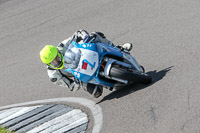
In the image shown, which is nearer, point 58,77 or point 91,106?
point 58,77

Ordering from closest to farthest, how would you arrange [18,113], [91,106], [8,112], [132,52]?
[91,106] < [18,113] < [8,112] < [132,52]

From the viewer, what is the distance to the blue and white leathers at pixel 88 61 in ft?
20.6

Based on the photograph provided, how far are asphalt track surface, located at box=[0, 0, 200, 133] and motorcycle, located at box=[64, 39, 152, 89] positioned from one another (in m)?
0.38

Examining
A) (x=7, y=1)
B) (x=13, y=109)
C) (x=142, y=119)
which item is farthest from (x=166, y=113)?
(x=7, y=1)

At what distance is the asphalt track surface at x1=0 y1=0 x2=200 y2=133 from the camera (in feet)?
19.1

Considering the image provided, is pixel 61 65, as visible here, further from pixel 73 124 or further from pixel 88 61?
pixel 73 124

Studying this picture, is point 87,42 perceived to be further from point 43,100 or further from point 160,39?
point 160,39

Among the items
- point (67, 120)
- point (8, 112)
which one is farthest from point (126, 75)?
point (8, 112)

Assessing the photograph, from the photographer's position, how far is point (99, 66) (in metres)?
6.46

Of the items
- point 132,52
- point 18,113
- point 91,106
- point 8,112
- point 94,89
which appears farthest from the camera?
point 132,52

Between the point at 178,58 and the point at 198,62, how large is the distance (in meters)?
0.56

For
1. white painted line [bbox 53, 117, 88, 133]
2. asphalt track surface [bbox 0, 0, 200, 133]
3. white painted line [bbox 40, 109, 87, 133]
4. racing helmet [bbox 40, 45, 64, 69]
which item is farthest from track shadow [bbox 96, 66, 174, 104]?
racing helmet [bbox 40, 45, 64, 69]

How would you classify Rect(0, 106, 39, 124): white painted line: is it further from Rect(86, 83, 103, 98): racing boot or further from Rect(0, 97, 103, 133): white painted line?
Rect(86, 83, 103, 98): racing boot

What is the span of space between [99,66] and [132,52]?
227cm
